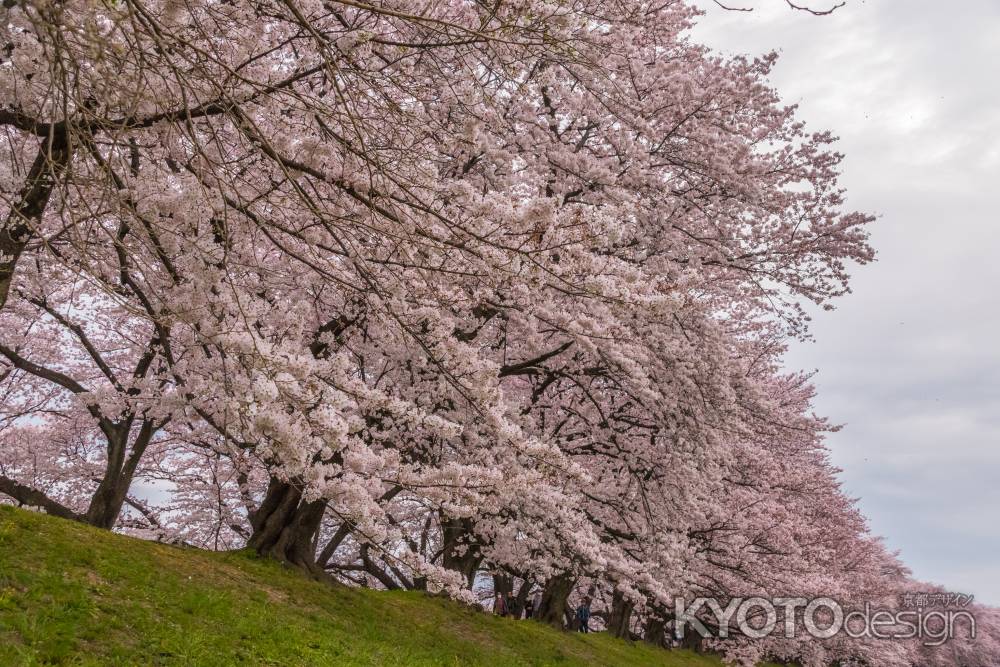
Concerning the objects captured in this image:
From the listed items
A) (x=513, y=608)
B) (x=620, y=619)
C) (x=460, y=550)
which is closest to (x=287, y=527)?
(x=460, y=550)

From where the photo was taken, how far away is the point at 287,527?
1298 cm

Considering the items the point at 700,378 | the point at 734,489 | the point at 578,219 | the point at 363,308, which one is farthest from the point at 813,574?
the point at 578,219

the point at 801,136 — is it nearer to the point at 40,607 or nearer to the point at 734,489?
the point at 734,489

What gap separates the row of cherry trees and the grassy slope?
148 cm

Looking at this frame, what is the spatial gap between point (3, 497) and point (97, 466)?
2.27 meters

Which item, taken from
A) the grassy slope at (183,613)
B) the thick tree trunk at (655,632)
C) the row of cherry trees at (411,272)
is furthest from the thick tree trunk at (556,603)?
the thick tree trunk at (655,632)

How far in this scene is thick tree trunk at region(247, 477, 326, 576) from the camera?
42.0 feet

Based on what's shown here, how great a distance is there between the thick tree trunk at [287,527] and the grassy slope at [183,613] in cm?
48

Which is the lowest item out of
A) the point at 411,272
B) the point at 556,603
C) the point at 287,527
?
the point at 287,527

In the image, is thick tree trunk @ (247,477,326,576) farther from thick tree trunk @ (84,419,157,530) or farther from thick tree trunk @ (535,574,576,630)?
thick tree trunk @ (535,574,576,630)

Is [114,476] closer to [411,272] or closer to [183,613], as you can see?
[183,613]

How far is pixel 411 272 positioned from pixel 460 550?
9.13m

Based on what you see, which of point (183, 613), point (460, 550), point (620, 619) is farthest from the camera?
point (620, 619)

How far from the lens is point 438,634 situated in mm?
12859
